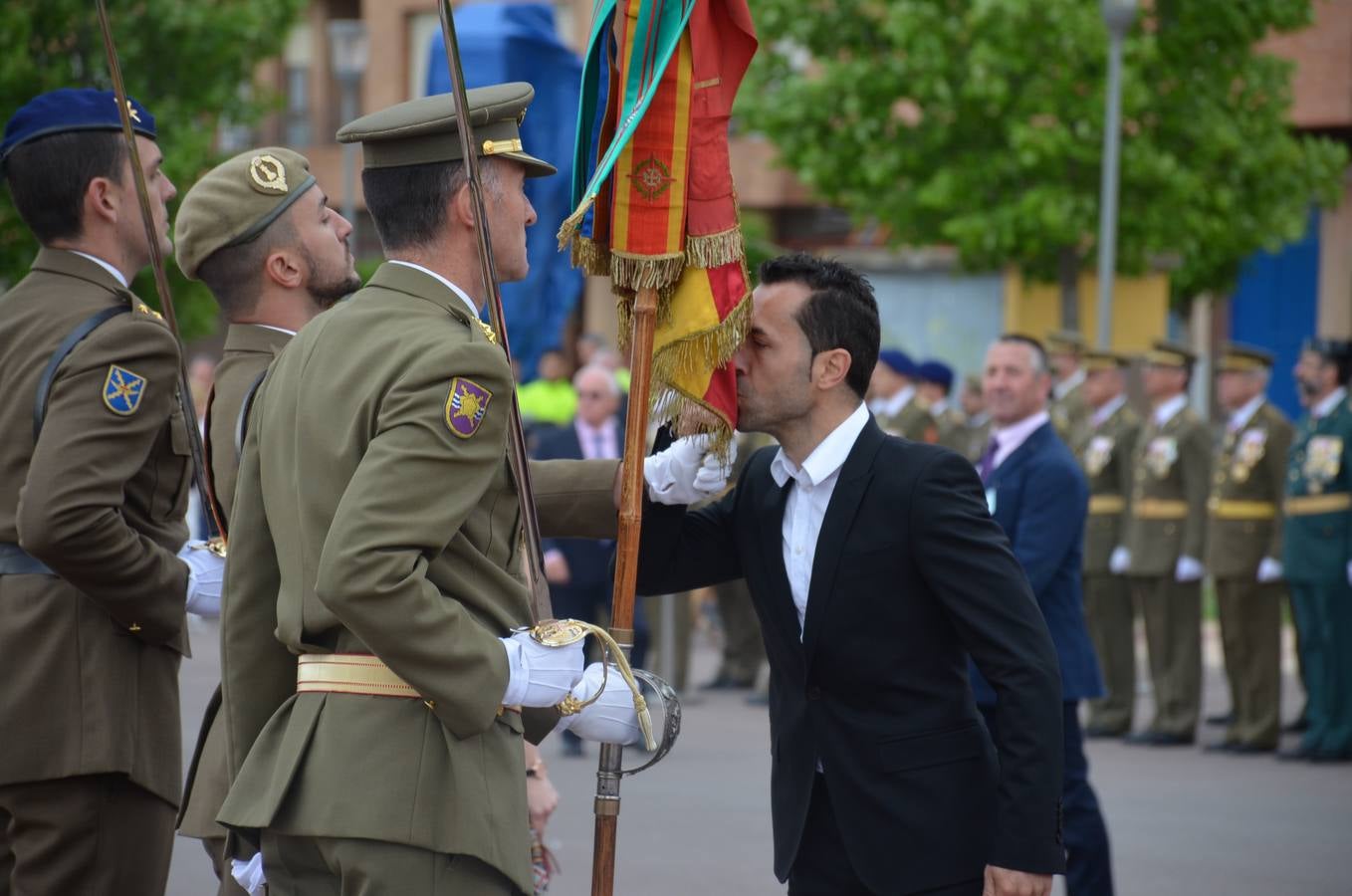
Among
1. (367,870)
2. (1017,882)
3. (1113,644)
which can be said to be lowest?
(1113,644)

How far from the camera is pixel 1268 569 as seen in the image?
1113cm

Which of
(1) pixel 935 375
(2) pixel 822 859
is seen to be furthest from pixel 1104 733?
(2) pixel 822 859

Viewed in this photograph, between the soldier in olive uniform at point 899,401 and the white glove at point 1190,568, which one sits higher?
the soldier in olive uniform at point 899,401

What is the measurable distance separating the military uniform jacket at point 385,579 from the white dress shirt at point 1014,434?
413 centimetres

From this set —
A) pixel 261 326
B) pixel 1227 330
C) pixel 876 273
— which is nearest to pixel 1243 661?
pixel 261 326

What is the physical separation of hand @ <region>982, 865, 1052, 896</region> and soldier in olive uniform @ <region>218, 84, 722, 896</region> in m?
0.81

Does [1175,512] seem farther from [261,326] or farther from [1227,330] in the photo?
[1227,330]

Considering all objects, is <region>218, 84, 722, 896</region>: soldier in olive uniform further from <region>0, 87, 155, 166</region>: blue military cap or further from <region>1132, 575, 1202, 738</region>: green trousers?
<region>1132, 575, 1202, 738</region>: green trousers

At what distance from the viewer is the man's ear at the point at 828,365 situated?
3.78m

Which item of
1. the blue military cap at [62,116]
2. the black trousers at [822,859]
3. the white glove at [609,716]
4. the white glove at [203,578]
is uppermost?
the blue military cap at [62,116]

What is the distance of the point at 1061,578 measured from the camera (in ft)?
21.4

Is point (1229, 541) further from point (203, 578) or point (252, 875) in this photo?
point (252, 875)

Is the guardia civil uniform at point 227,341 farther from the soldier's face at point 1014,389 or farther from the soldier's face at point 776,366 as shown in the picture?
the soldier's face at point 1014,389

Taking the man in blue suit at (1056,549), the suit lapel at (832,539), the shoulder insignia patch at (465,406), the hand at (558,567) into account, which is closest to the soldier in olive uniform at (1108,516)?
the hand at (558,567)
